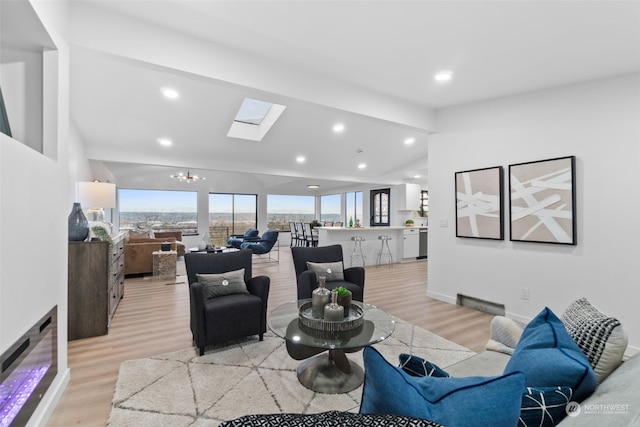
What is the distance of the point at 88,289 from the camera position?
3.11 metres

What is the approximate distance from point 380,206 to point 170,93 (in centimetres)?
722

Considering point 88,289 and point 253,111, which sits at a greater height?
point 253,111

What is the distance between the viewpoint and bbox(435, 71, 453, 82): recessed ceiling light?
3.18m

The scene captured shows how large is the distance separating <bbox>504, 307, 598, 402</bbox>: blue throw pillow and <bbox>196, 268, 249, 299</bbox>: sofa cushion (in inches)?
94.5

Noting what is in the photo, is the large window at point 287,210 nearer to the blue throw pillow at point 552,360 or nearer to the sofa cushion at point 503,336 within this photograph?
the sofa cushion at point 503,336

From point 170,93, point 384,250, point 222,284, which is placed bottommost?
point 384,250

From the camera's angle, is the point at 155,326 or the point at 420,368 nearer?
the point at 420,368

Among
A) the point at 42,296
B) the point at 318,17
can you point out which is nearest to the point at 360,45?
the point at 318,17

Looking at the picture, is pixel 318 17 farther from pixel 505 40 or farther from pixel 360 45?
pixel 505 40

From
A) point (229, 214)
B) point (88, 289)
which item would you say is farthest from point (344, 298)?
point (229, 214)

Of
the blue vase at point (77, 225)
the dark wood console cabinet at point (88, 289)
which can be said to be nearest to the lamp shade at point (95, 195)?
the blue vase at point (77, 225)

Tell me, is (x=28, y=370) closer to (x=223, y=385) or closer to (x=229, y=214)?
(x=223, y=385)

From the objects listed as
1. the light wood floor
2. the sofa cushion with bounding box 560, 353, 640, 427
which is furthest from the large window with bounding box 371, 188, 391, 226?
the sofa cushion with bounding box 560, 353, 640, 427

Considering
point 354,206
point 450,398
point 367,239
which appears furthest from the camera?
point 354,206
